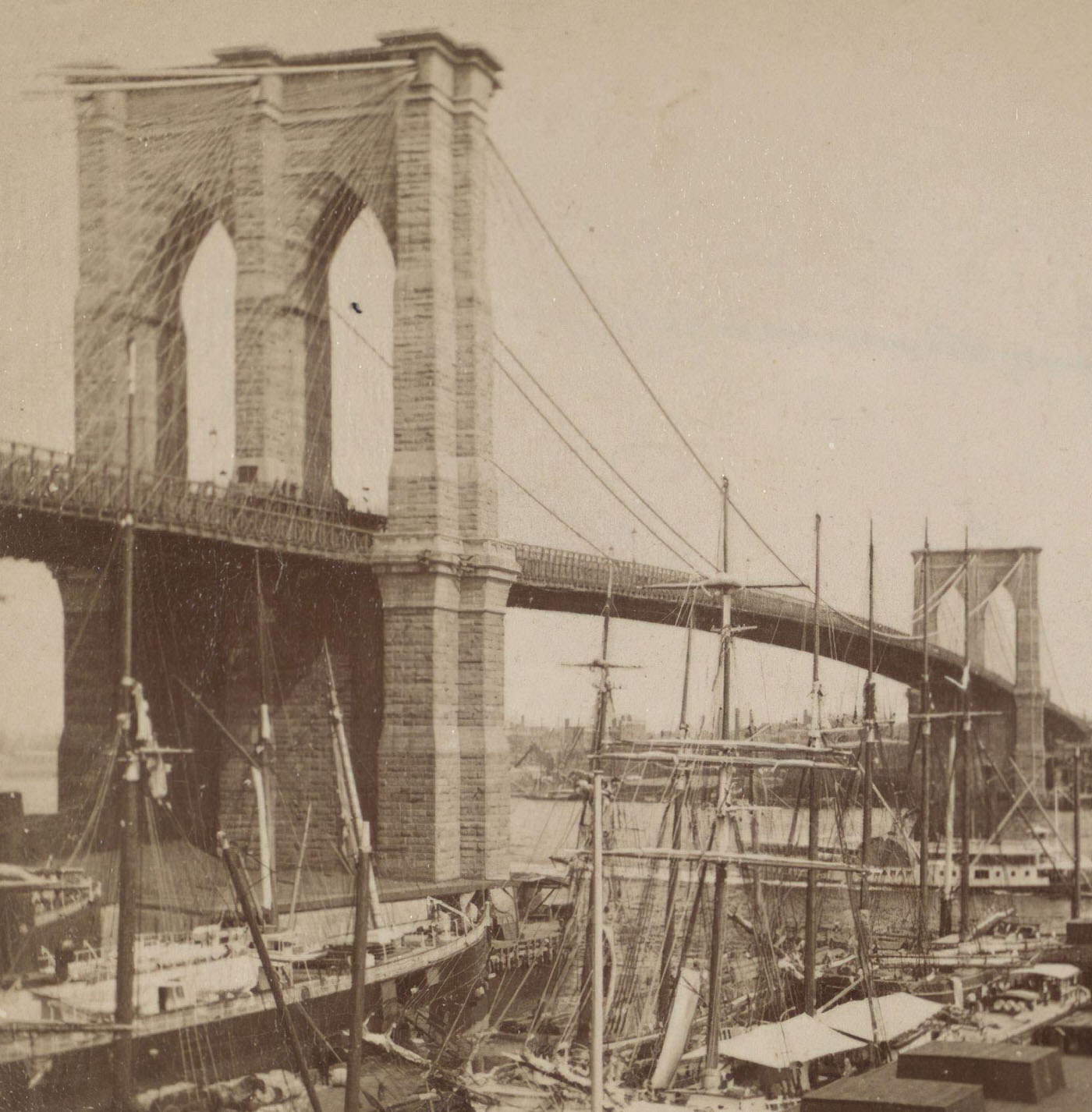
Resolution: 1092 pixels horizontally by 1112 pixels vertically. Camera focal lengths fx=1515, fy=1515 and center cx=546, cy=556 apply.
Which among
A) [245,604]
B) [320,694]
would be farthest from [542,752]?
[245,604]

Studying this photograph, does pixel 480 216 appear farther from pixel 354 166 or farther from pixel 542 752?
pixel 542 752

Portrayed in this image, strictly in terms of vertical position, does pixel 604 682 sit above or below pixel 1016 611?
below

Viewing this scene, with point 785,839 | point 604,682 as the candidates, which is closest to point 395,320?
point 604,682

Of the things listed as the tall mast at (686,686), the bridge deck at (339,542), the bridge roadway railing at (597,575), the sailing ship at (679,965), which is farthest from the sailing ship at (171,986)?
the tall mast at (686,686)

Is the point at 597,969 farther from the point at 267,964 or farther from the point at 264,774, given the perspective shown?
the point at 264,774

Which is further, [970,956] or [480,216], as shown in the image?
[970,956]

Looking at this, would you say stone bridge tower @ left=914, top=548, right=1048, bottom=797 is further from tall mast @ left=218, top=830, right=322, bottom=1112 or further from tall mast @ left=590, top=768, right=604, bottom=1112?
tall mast @ left=218, top=830, right=322, bottom=1112
